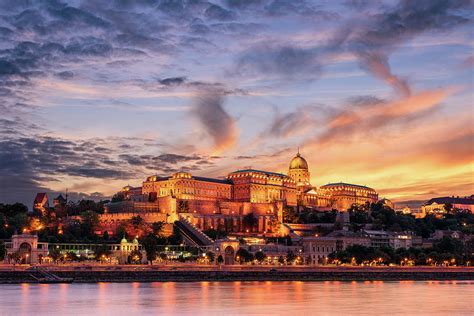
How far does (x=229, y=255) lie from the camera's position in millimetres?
103000

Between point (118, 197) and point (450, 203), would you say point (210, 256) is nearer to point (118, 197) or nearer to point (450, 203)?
point (118, 197)

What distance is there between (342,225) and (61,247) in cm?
4738

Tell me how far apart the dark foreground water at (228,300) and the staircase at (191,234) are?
36797mm

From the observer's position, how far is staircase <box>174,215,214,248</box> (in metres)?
107

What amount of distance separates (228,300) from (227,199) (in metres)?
87.7

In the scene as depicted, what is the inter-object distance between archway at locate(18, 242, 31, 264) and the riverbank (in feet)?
37.6

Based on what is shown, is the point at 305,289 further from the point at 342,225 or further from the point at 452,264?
the point at 342,225

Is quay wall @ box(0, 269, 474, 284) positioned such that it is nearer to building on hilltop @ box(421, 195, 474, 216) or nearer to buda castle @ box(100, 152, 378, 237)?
buda castle @ box(100, 152, 378, 237)

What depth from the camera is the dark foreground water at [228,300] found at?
47.6m

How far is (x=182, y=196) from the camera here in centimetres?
13200

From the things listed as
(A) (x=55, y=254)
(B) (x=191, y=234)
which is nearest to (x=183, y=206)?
(B) (x=191, y=234)

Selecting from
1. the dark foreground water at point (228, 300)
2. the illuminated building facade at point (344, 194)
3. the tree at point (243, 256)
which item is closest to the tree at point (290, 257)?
the tree at point (243, 256)

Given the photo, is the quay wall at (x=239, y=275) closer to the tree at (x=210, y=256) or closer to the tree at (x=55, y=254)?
the tree at (x=55, y=254)

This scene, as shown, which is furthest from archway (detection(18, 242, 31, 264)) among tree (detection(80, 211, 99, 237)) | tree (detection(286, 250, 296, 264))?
tree (detection(286, 250, 296, 264))
